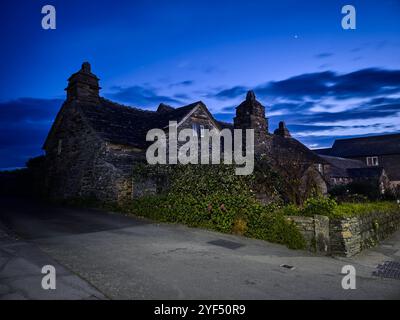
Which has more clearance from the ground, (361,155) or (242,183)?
(361,155)

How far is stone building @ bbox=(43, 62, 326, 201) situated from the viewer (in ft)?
58.0

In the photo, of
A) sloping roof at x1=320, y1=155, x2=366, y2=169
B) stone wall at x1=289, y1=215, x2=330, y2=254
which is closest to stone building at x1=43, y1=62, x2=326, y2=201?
stone wall at x1=289, y1=215, x2=330, y2=254

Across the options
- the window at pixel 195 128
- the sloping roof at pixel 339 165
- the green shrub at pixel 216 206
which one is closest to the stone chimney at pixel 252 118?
the window at pixel 195 128

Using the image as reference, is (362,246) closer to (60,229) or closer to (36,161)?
(60,229)

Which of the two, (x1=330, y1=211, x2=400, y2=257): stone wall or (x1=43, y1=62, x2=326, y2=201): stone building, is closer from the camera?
(x1=330, y1=211, x2=400, y2=257): stone wall

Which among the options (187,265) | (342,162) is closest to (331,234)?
(187,265)

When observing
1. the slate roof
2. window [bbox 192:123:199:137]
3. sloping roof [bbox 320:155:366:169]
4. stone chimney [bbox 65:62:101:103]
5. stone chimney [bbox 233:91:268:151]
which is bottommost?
the slate roof

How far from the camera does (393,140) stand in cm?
6144

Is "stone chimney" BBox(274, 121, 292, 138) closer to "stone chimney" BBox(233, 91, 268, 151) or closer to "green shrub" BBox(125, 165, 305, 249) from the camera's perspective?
"stone chimney" BBox(233, 91, 268, 151)

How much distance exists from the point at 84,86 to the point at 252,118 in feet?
44.4

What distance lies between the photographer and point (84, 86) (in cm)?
2078

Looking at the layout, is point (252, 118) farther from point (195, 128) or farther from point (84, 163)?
point (84, 163)
